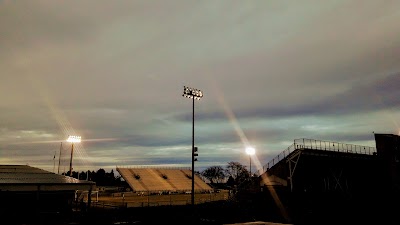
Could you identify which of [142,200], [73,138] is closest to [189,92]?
[73,138]

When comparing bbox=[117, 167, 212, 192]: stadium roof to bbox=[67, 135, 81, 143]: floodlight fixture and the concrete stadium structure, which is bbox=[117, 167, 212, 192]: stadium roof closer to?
bbox=[67, 135, 81, 143]: floodlight fixture

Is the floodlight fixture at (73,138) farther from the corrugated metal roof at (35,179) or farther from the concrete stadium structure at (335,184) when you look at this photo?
the concrete stadium structure at (335,184)

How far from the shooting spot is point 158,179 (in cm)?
8062

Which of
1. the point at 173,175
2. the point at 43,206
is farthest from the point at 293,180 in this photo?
the point at 173,175

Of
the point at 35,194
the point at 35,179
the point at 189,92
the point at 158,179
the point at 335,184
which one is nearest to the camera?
the point at 35,179

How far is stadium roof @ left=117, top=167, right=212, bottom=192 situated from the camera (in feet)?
242

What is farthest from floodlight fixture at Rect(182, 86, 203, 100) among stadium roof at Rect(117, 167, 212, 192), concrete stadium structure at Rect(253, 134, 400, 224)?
stadium roof at Rect(117, 167, 212, 192)

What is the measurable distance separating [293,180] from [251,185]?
20.1 feet

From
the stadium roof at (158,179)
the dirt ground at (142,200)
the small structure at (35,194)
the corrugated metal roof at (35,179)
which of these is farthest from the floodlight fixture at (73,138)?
the stadium roof at (158,179)

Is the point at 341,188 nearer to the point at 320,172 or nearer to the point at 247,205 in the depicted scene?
the point at 320,172

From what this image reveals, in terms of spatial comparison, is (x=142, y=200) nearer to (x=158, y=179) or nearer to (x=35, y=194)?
(x=35, y=194)

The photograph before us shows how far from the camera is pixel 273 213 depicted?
109 ft

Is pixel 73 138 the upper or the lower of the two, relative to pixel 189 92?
lower

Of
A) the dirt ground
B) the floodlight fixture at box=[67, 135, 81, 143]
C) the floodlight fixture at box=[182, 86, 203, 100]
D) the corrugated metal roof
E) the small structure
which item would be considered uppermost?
the floodlight fixture at box=[182, 86, 203, 100]
